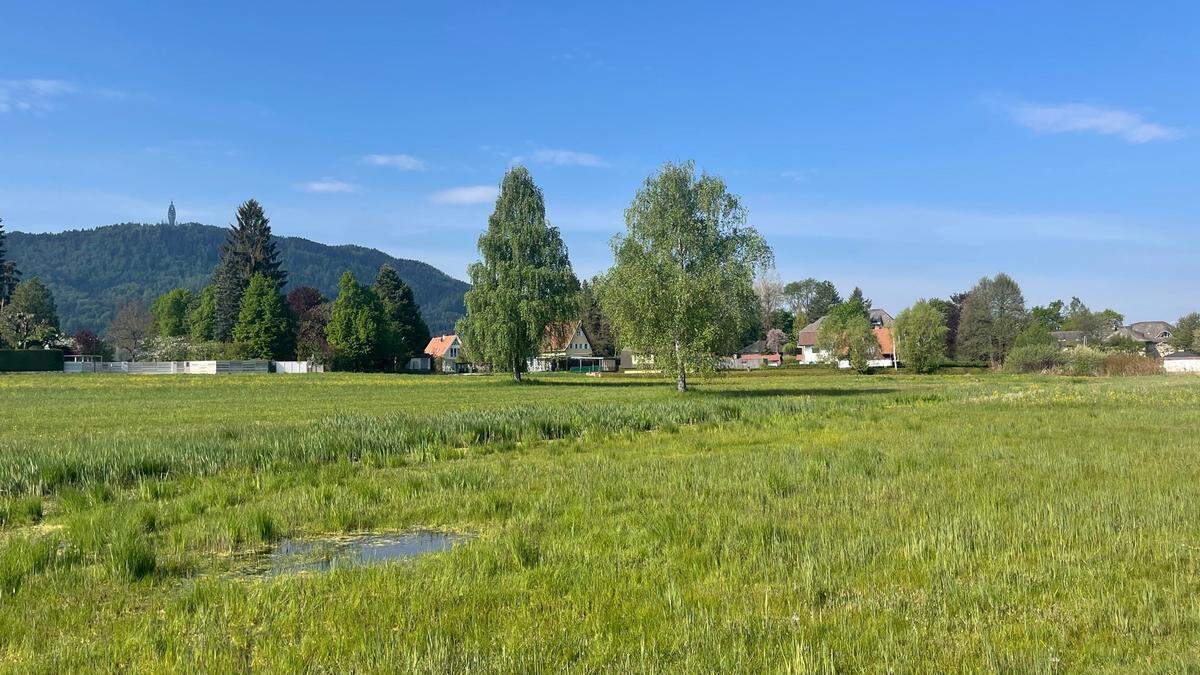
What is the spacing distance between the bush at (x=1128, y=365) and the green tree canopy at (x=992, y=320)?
686 inches

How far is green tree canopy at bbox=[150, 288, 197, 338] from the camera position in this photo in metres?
125

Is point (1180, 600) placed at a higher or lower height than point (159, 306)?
lower

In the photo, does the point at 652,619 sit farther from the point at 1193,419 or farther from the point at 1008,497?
the point at 1193,419

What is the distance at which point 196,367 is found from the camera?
90500 millimetres

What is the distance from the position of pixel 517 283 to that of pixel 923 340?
55901mm

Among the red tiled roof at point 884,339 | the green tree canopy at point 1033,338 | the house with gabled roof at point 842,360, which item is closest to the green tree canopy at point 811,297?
the house with gabled roof at point 842,360

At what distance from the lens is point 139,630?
5.07m

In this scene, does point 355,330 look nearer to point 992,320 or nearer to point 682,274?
point 682,274

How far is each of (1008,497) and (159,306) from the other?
151 metres

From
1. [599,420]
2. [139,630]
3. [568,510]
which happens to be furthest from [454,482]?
[599,420]

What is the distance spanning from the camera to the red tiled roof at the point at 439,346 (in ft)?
447

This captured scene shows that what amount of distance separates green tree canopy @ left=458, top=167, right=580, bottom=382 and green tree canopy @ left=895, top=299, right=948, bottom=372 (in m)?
49.6

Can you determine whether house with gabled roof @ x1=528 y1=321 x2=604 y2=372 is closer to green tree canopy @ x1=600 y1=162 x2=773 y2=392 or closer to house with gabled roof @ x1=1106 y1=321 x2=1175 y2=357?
green tree canopy @ x1=600 y1=162 x2=773 y2=392

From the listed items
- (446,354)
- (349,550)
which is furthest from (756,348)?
(349,550)
